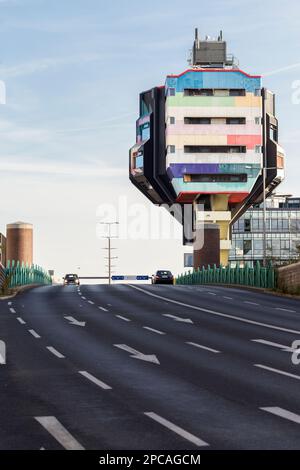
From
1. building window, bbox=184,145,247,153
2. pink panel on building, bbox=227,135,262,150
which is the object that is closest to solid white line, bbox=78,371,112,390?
building window, bbox=184,145,247,153

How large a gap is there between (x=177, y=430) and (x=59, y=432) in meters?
1.51

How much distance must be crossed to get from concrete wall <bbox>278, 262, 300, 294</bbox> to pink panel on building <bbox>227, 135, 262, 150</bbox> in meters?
82.9

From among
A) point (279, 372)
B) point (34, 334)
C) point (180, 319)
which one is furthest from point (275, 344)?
point (180, 319)

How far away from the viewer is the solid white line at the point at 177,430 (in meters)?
10.2

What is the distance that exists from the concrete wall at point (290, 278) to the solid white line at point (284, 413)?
36359 mm

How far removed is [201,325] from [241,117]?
109508 millimetres

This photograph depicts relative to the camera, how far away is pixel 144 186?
149875 millimetres

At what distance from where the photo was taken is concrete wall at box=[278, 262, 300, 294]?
4903 cm

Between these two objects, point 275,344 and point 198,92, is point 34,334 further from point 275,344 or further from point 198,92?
point 198,92

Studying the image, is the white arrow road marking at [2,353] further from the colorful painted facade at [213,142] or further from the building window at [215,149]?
the building window at [215,149]

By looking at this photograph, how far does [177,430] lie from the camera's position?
433 inches

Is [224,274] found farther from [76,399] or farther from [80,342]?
[76,399]

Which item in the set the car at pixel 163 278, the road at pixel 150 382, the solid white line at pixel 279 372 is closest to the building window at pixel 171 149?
the car at pixel 163 278

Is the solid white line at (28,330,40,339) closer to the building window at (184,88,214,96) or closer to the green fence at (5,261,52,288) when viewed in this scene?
the green fence at (5,261,52,288)
